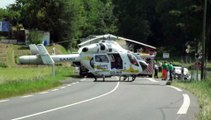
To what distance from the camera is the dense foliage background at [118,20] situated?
95000mm

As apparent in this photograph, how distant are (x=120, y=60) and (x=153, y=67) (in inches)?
390

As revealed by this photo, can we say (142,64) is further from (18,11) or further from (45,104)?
(18,11)

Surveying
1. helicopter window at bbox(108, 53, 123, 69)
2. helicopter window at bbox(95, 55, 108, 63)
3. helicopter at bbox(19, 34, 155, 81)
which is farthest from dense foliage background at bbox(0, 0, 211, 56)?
helicopter window at bbox(95, 55, 108, 63)

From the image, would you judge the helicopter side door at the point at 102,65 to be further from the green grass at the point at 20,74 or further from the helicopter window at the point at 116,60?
the green grass at the point at 20,74

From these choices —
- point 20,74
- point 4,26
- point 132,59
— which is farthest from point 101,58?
point 4,26

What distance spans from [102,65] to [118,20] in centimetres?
8385

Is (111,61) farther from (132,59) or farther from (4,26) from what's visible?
(4,26)

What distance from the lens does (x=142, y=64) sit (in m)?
41.8

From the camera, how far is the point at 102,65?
41438mm

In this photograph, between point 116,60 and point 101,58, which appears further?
point 101,58

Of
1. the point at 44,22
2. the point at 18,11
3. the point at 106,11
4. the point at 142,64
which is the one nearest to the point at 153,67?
the point at 142,64

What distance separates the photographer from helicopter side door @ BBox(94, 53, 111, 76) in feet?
135

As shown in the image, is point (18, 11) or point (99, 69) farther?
point (18, 11)

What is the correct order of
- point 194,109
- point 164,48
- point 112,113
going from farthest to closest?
point 164,48 → point 194,109 → point 112,113
